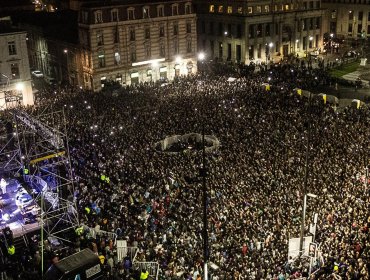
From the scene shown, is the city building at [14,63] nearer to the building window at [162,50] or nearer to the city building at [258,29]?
the building window at [162,50]

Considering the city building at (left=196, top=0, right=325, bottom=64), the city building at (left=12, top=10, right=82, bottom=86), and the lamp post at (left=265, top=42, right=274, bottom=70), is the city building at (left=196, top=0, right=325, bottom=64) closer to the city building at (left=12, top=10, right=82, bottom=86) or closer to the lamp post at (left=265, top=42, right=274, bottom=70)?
the lamp post at (left=265, top=42, right=274, bottom=70)

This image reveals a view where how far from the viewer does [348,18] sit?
89.2m

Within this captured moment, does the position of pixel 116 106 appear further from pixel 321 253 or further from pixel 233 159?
pixel 321 253

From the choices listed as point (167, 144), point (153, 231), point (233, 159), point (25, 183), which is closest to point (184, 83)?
point (167, 144)

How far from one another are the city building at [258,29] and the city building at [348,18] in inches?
503

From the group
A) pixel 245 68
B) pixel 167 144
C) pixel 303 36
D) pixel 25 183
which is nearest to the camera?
pixel 25 183

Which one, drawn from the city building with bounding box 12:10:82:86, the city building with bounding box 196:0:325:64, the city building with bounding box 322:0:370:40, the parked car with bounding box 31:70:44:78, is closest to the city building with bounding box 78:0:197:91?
the city building with bounding box 12:10:82:86

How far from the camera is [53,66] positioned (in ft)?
213

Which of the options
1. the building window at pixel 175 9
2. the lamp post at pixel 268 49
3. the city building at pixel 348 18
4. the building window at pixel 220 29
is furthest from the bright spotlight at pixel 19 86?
the city building at pixel 348 18

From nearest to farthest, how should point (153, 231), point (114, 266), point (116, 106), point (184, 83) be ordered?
point (114, 266) < point (153, 231) < point (116, 106) < point (184, 83)

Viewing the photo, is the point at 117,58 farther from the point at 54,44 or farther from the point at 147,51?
the point at 54,44

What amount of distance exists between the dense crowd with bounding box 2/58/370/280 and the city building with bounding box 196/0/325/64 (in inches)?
1106

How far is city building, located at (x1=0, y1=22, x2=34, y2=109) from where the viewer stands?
1842 inches

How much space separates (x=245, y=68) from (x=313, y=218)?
42.0 meters
